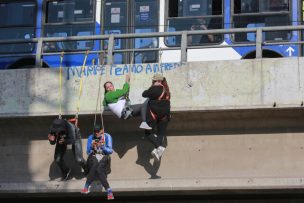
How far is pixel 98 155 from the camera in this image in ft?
36.3

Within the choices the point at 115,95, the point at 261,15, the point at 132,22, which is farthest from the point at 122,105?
the point at 261,15

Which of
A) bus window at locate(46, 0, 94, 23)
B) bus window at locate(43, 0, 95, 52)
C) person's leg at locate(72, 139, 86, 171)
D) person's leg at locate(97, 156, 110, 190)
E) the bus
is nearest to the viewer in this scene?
person's leg at locate(97, 156, 110, 190)

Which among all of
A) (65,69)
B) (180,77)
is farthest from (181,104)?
(65,69)

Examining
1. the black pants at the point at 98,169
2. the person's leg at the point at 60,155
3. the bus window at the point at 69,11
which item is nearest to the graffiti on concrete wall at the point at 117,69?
the person's leg at the point at 60,155

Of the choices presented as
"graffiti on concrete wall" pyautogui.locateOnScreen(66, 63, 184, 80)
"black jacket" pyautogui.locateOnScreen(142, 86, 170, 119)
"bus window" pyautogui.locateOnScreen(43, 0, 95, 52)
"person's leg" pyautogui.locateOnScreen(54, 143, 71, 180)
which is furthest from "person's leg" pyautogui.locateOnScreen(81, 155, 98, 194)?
"bus window" pyautogui.locateOnScreen(43, 0, 95, 52)

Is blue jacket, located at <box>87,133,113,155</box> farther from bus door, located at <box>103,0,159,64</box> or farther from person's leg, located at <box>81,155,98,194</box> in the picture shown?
bus door, located at <box>103,0,159,64</box>

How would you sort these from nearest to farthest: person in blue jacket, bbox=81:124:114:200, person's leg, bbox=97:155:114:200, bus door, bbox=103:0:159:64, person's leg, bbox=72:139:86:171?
person's leg, bbox=97:155:114:200, person in blue jacket, bbox=81:124:114:200, person's leg, bbox=72:139:86:171, bus door, bbox=103:0:159:64

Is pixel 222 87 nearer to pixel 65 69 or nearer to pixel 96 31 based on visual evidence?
pixel 65 69

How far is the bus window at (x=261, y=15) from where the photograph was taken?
14203 mm

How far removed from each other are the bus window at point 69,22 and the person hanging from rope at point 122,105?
426 centimetres

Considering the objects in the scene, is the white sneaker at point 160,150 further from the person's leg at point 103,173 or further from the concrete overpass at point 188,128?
the person's leg at point 103,173

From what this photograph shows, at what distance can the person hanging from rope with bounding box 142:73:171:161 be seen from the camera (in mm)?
10797

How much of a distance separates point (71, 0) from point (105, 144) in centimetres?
599

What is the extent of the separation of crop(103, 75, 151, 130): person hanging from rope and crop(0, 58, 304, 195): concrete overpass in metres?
0.28
